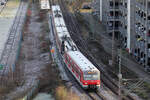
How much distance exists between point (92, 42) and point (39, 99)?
3245 centimetres

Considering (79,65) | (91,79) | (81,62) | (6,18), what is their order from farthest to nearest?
(6,18) < (81,62) < (79,65) < (91,79)

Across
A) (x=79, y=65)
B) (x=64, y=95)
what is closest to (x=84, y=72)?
(x=79, y=65)

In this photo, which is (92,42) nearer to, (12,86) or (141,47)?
(141,47)

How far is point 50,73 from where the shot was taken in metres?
60.4

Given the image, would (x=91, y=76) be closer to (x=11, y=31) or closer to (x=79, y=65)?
(x=79, y=65)

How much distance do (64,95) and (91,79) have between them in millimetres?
4285

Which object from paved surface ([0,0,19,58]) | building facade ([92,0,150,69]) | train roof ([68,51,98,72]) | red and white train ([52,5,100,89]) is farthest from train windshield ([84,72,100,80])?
paved surface ([0,0,19,58])

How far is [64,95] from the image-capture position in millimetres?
48875

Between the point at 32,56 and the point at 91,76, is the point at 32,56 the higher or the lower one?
the lower one

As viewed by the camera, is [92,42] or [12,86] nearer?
[12,86]

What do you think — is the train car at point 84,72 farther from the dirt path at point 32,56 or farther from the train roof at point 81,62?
the dirt path at point 32,56

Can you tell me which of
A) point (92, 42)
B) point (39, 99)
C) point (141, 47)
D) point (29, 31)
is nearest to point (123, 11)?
point (92, 42)

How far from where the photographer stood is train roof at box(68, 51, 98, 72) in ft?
168

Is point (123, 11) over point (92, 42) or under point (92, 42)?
over
